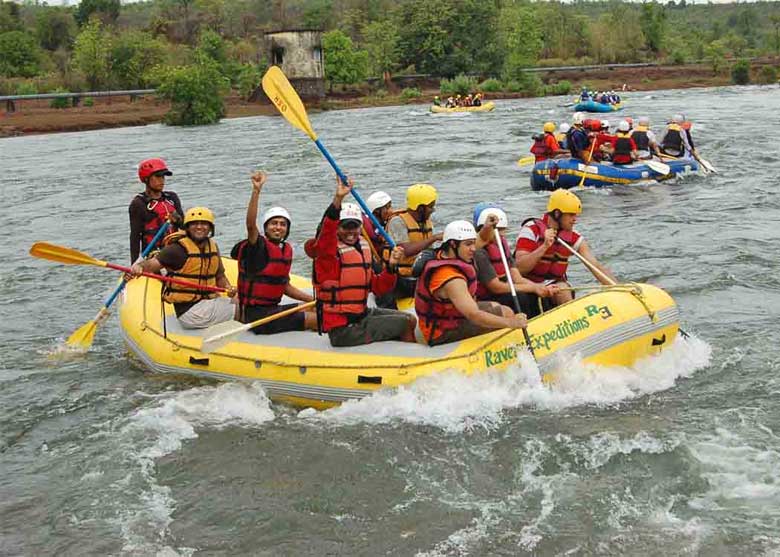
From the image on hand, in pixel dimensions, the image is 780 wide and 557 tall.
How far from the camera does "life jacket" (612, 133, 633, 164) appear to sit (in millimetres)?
16188

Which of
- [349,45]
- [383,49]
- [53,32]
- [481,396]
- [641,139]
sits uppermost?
[53,32]

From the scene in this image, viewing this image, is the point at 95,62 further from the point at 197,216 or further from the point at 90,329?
the point at 197,216

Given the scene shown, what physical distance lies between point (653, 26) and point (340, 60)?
31.9 meters

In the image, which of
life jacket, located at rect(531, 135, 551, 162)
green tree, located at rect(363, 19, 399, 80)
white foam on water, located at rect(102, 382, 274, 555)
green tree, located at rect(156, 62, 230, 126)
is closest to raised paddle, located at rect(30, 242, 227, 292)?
white foam on water, located at rect(102, 382, 274, 555)

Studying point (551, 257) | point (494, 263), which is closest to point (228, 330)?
point (494, 263)

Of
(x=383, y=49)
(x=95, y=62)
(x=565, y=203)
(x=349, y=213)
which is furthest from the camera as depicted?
(x=383, y=49)

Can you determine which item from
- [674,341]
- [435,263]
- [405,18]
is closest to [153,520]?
[435,263]

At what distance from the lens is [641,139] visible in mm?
16859

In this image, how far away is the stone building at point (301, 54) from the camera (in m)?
49.4

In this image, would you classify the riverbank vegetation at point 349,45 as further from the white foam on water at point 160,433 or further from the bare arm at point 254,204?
the bare arm at point 254,204

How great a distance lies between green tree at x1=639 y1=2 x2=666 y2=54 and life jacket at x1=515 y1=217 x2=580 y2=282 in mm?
71815

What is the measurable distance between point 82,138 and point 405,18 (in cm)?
3433

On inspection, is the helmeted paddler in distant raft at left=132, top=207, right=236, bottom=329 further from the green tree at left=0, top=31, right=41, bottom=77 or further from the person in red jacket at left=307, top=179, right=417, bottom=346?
the green tree at left=0, top=31, right=41, bottom=77

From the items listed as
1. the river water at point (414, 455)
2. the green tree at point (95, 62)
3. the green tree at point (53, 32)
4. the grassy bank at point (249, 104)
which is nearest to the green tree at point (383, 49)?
the grassy bank at point (249, 104)
